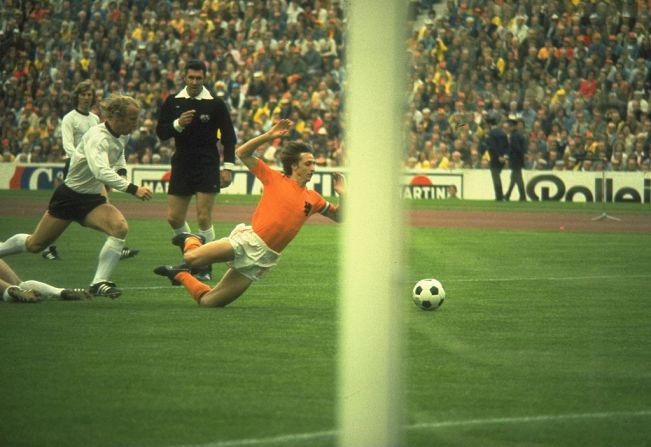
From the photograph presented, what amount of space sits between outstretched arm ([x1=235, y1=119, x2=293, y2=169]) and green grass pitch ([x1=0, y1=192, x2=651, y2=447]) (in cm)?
126

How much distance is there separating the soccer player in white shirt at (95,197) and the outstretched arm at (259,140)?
4.56 feet

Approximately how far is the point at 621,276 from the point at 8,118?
23965 millimetres

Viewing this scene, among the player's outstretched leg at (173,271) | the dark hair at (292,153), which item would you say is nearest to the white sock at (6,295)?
the player's outstretched leg at (173,271)

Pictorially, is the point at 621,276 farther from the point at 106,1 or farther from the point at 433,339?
the point at 106,1

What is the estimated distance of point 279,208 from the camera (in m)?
A: 10.1

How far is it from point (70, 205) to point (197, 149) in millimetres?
2509

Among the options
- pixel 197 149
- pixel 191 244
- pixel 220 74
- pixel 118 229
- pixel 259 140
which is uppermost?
pixel 220 74

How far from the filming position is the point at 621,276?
13.3 m

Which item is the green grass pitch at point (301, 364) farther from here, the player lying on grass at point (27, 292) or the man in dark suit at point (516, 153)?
the man in dark suit at point (516, 153)

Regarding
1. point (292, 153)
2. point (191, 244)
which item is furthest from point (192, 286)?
point (292, 153)

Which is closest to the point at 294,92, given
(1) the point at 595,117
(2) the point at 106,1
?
(2) the point at 106,1

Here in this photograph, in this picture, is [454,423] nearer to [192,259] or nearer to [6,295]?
[192,259]

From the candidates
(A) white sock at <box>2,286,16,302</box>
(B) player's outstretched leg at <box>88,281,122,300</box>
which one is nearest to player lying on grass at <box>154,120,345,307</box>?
(B) player's outstretched leg at <box>88,281,122,300</box>

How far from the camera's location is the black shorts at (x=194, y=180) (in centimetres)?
1310
